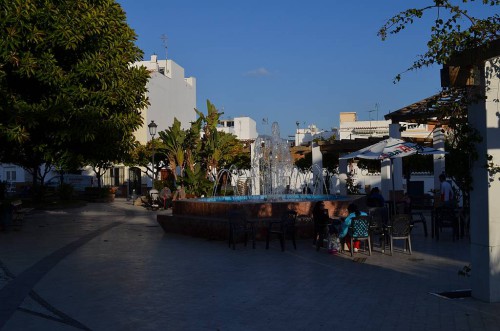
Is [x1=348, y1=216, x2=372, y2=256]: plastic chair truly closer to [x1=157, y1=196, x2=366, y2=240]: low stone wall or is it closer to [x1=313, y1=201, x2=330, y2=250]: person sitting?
[x1=313, y1=201, x2=330, y2=250]: person sitting

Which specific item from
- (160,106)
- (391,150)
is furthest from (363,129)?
(391,150)

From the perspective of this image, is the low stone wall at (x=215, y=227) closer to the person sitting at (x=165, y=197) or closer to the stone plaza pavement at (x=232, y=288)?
the stone plaza pavement at (x=232, y=288)

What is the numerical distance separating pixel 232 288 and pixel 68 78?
780 centimetres

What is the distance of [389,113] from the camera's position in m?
22.0

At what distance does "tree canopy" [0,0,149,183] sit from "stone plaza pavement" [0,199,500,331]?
3.04 m

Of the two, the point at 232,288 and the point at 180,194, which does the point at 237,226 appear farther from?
the point at 180,194

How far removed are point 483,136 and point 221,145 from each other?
2601cm

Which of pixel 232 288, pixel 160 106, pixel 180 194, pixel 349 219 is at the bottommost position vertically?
pixel 232 288

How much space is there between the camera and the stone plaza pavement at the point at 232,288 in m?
7.05

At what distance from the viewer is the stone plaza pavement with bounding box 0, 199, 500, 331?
705 cm

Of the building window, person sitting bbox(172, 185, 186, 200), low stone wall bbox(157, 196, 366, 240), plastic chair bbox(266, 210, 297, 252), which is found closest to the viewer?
plastic chair bbox(266, 210, 297, 252)

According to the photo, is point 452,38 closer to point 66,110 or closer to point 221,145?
point 66,110

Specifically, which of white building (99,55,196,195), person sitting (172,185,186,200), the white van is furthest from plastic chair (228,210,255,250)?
the white van

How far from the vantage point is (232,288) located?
29.5 ft
